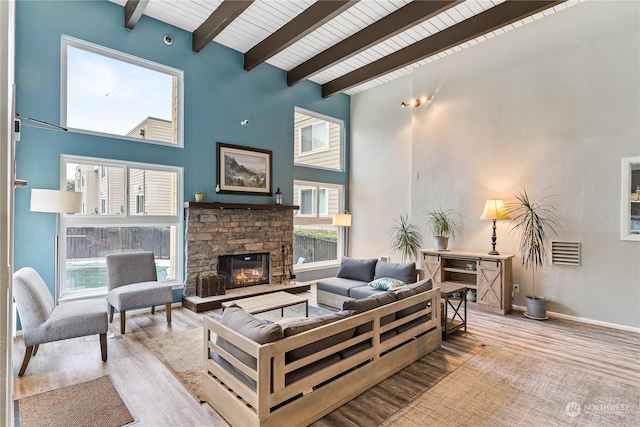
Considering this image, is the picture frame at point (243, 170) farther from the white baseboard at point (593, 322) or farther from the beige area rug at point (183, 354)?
the white baseboard at point (593, 322)

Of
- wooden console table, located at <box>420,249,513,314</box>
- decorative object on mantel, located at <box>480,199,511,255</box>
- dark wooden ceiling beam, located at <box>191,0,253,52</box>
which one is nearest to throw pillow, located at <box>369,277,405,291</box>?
wooden console table, located at <box>420,249,513,314</box>

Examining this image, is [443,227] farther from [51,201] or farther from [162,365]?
[51,201]

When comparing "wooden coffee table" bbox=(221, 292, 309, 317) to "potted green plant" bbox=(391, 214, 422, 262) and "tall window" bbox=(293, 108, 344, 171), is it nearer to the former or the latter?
"potted green plant" bbox=(391, 214, 422, 262)

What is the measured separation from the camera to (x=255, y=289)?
18.0ft

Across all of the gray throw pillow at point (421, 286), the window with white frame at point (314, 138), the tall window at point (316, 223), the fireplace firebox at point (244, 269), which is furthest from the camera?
the window with white frame at point (314, 138)

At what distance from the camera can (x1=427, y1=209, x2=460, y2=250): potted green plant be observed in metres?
5.53

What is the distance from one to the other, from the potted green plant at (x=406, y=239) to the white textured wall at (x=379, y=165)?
0.16m

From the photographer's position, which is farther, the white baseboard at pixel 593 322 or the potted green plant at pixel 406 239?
the potted green plant at pixel 406 239

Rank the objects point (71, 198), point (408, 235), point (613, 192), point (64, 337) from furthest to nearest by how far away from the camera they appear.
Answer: point (408, 235) → point (613, 192) → point (71, 198) → point (64, 337)

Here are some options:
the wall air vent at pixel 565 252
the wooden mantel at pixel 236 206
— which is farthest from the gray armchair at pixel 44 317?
the wall air vent at pixel 565 252

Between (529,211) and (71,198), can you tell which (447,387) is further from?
(71,198)

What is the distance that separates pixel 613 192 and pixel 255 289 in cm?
525

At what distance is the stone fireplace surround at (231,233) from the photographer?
4.99 m

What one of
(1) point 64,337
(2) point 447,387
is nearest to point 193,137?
(1) point 64,337
